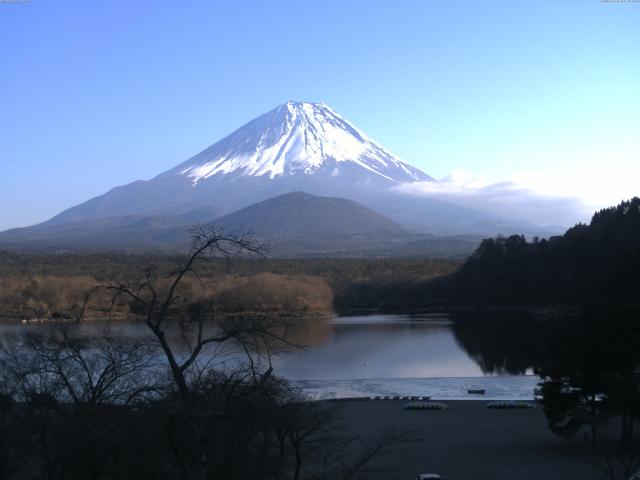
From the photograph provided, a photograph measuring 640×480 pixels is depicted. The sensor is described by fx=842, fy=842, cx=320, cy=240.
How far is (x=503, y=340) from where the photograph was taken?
2353cm

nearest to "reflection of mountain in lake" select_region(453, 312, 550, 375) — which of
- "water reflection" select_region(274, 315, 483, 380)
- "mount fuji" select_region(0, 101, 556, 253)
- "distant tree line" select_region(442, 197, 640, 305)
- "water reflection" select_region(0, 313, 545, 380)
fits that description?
"water reflection" select_region(0, 313, 545, 380)

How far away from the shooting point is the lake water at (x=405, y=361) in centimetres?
1560

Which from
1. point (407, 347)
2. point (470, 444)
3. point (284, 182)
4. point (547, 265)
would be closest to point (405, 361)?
point (407, 347)

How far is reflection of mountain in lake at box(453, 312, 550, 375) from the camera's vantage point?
19.1 metres

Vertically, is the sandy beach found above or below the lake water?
above

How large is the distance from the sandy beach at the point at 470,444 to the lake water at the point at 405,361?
4.83ft

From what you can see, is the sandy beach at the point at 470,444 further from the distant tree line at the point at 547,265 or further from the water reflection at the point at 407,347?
the distant tree line at the point at 547,265

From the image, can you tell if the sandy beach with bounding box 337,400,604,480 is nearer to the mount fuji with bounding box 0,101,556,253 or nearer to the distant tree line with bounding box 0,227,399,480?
the distant tree line with bounding box 0,227,399,480

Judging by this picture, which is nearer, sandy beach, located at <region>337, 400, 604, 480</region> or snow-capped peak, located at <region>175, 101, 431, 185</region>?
sandy beach, located at <region>337, 400, 604, 480</region>

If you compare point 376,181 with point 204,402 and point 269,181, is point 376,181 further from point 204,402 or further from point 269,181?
point 204,402

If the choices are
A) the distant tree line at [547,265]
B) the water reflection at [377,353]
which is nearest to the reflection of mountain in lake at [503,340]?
the water reflection at [377,353]

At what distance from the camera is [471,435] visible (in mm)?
10773

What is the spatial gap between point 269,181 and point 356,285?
75.1 meters

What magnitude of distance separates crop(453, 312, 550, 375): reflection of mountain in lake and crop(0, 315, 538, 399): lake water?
3 centimetres
